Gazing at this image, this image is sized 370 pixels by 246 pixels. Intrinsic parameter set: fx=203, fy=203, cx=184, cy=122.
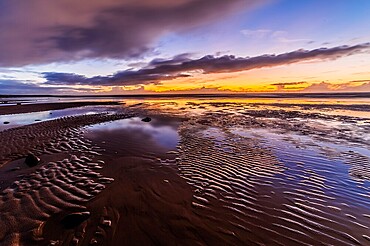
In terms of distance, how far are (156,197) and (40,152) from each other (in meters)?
7.55

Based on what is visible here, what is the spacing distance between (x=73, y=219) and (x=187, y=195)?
2.81m

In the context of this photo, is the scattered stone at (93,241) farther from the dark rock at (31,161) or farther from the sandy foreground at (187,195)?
the dark rock at (31,161)

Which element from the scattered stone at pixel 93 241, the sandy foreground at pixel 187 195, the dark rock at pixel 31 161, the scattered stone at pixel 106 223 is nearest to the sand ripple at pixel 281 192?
the sandy foreground at pixel 187 195

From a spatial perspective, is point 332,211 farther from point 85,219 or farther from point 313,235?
point 85,219

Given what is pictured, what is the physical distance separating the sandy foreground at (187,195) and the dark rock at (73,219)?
2 cm

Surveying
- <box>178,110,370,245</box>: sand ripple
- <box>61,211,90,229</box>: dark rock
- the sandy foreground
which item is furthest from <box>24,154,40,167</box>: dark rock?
<box>178,110,370,245</box>: sand ripple

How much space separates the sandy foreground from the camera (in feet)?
13.4

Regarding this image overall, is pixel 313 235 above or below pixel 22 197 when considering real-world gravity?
below

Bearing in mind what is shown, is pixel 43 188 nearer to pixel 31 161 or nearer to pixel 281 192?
pixel 31 161

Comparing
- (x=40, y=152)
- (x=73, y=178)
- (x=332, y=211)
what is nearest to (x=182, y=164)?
(x=73, y=178)

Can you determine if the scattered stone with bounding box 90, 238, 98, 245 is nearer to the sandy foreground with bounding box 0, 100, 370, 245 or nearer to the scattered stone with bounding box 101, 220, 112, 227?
the sandy foreground with bounding box 0, 100, 370, 245

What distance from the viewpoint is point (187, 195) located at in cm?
569

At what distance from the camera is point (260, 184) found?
6.30 meters

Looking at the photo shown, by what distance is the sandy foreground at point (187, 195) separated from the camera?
13.4 ft
